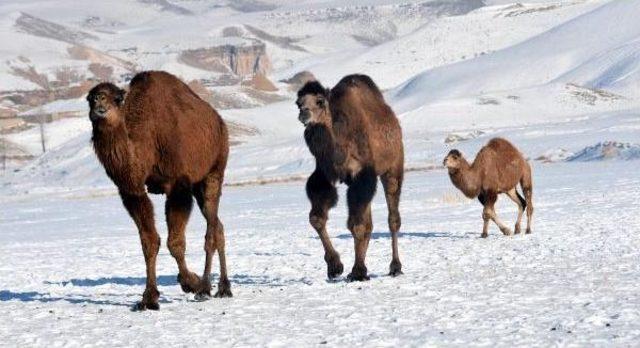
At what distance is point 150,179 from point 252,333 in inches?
94.5

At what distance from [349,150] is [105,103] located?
312 cm

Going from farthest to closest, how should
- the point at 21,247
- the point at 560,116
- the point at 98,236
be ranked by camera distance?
the point at 560,116
the point at 98,236
the point at 21,247

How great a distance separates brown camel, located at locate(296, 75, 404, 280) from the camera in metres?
10.9

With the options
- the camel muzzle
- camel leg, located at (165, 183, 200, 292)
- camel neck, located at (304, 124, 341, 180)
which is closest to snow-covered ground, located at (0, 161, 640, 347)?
camel leg, located at (165, 183, 200, 292)

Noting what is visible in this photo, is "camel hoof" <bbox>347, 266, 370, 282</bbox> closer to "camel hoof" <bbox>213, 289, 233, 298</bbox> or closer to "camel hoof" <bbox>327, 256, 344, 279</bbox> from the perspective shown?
"camel hoof" <bbox>327, 256, 344, 279</bbox>

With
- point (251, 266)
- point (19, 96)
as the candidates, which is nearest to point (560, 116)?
point (251, 266)

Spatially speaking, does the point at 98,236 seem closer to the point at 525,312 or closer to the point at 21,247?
the point at 21,247

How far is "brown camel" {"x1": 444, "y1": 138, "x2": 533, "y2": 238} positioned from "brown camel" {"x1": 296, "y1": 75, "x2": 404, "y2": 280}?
629cm

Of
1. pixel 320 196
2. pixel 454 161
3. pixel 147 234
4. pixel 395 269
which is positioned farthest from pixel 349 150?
pixel 454 161

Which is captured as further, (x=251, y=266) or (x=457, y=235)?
(x=457, y=235)

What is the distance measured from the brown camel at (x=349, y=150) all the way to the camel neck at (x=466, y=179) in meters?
6.67

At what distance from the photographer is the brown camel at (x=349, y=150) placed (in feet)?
35.8

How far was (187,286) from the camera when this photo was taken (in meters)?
10.7

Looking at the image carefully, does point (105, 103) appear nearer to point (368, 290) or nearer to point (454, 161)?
point (368, 290)
